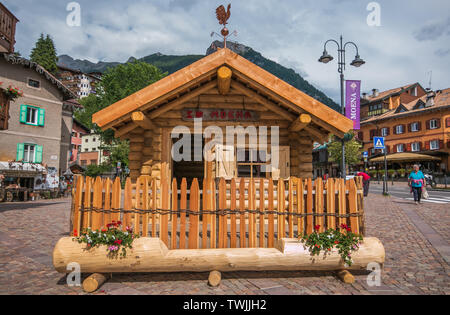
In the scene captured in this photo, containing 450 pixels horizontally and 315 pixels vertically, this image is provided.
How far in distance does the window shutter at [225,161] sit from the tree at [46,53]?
47.5 m

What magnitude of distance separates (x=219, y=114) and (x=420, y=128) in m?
40.8

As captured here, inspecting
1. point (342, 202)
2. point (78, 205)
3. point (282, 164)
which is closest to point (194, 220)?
point (78, 205)

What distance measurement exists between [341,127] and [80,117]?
5957 centimetres

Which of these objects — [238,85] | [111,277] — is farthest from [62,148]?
[111,277]

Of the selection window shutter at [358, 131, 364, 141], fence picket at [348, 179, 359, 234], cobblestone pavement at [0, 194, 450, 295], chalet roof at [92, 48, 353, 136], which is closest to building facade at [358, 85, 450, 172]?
window shutter at [358, 131, 364, 141]

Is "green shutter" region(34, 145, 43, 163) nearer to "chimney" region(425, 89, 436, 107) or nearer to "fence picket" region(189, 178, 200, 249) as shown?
"fence picket" region(189, 178, 200, 249)

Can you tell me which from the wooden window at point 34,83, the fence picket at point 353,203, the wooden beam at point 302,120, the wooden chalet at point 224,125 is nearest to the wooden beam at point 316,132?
the wooden chalet at point 224,125

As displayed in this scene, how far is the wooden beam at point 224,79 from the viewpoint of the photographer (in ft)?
20.3

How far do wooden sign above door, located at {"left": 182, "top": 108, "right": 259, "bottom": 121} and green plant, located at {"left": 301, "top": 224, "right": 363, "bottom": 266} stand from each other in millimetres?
4335

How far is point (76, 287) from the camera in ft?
12.3

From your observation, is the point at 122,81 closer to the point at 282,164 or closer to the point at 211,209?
the point at 282,164

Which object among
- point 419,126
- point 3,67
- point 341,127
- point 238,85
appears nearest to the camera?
point 341,127

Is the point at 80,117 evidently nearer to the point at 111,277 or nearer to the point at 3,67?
the point at 3,67

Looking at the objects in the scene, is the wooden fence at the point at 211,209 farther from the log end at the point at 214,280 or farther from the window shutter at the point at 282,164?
the window shutter at the point at 282,164
